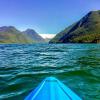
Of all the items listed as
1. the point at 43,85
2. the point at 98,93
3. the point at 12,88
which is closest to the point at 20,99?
the point at 12,88

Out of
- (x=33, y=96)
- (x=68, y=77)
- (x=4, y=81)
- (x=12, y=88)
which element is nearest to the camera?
(x=33, y=96)

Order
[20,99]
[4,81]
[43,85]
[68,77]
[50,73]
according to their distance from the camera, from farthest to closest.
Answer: [50,73] → [68,77] → [4,81] → [20,99] → [43,85]

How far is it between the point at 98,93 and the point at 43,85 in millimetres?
6860

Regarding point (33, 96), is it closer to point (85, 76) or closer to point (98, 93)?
point (98, 93)

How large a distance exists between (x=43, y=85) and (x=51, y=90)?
1.44 feet

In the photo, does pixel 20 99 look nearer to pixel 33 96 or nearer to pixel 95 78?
pixel 33 96

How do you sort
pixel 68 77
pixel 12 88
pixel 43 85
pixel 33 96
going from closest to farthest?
pixel 33 96
pixel 43 85
pixel 12 88
pixel 68 77

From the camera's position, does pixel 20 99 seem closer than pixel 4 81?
Yes

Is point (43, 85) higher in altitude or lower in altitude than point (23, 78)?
higher

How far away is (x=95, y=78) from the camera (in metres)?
18.1

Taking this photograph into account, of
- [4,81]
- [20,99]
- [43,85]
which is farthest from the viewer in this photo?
[4,81]

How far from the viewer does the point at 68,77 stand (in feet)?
61.1

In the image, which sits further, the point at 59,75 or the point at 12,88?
the point at 59,75

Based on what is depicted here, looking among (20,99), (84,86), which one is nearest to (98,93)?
(84,86)
